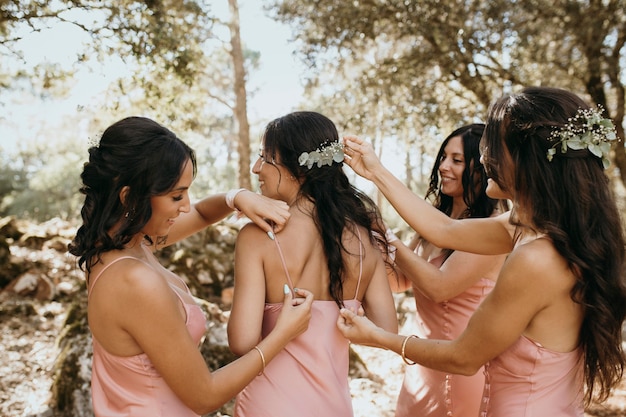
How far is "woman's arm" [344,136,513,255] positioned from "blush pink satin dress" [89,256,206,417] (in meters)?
1.20

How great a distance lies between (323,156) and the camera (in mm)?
2672

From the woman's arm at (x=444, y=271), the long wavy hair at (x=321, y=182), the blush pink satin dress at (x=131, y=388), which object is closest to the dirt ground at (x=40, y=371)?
the woman's arm at (x=444, y=271)

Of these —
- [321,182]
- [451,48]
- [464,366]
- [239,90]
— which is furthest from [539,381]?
[239,90]

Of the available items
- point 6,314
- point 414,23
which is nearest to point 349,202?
point 6,314

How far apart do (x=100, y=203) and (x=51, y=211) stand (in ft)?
89.7

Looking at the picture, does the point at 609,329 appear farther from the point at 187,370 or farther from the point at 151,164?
the point at 151,164

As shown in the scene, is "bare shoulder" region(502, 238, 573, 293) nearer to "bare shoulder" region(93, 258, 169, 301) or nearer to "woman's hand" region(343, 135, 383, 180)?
"woman's hand" region(343, 135, 383, 180)

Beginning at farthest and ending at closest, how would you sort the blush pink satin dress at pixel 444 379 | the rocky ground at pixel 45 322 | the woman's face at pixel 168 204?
the rocky ground at pixel 45 322
the blush pink satin dress at pixel 444 379
the woman's face at pixel 168 204

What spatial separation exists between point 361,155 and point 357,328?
0.94 meters

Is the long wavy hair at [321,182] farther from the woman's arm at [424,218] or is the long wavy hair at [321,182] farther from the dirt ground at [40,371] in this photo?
the dirt ground at [40,371]

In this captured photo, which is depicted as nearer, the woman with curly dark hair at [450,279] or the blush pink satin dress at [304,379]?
the blush pink satin dress at [304,379]

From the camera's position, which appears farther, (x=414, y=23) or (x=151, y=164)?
(x=414, y=23)

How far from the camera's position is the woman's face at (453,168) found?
3572 millimetres

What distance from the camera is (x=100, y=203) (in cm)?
240
